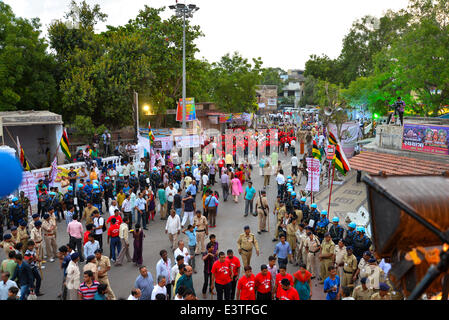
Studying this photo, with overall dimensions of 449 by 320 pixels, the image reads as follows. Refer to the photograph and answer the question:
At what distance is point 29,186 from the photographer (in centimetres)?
1495

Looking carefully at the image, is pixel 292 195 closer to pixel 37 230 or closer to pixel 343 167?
pixel 343 167

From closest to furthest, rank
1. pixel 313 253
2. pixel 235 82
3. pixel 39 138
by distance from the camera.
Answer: pixel 313 253, pixel 39 138, pixel 235 82

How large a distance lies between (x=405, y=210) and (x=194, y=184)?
12507 millimetres

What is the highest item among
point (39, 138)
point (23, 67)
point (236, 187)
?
point (23, 67)

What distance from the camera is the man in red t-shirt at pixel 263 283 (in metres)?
6.97

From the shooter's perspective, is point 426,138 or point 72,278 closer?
point 72,278

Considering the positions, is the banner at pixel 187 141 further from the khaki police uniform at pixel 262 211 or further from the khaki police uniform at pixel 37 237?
the khaki police uniform at pixel 37 237

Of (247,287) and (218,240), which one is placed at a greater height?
(247,287)

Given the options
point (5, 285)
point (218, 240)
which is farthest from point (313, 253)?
point (5, 285)

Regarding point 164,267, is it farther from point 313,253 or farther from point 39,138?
point 39,138

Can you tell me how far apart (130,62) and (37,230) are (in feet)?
62.5

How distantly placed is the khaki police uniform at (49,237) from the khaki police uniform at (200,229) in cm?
403

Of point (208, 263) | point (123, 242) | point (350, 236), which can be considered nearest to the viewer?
point (208, 263)
